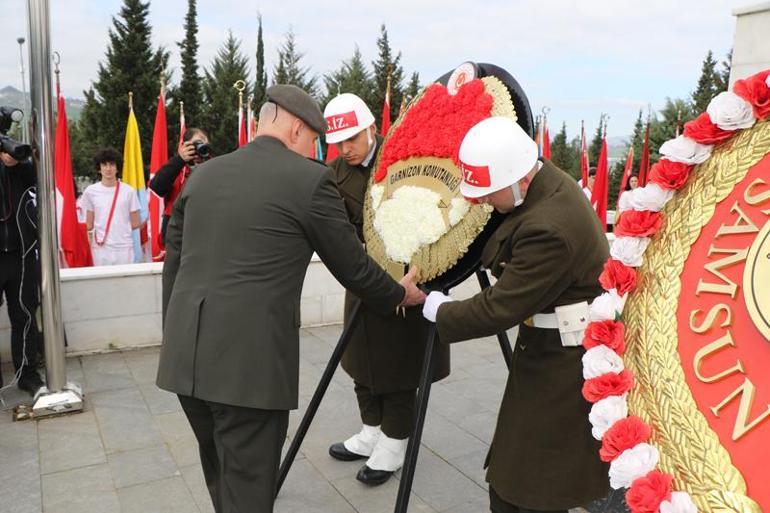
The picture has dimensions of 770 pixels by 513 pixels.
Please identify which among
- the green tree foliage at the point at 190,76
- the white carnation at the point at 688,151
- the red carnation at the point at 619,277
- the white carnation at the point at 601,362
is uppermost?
the green tree foliage at the point at 190,76

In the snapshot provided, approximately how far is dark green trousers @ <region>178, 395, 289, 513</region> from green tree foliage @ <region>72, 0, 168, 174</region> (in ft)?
82.2

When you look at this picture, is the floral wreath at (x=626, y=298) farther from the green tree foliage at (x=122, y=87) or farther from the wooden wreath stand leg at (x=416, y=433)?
the green tree foliage at (x=122, y=87)

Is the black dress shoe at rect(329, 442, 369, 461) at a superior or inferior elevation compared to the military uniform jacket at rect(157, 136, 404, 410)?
inferior

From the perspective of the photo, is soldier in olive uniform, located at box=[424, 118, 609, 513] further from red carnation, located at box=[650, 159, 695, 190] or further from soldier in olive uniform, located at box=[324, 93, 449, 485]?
soldier in olive uniform, located at box=[324, 93, 449, 485]

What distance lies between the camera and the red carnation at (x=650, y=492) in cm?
140

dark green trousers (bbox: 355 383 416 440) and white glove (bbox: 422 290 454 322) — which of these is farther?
dark green trousers (bbox: 355 383 416 440)

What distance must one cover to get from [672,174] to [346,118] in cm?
193

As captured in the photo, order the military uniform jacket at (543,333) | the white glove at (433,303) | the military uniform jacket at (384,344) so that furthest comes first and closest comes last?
1. the military uniform jacket at (384,344)
2. the white glove at (433,303)
3. the military uniform jacket at (543,333)

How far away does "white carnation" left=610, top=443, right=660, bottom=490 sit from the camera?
4.85ft

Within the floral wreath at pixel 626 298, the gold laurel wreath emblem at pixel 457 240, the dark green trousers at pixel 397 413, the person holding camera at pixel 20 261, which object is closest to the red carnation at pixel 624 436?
the floral wreath at pixel 626 298

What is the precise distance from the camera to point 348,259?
247 centimetres

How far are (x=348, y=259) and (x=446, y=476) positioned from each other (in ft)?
5.44

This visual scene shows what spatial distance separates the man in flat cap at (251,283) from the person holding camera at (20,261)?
8.25 feet

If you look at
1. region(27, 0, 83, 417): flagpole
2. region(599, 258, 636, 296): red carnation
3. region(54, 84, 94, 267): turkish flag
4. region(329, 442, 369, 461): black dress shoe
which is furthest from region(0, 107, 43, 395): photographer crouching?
region(599, 258, 636, 296): red carnation
